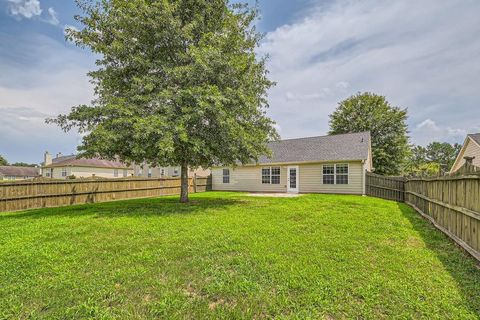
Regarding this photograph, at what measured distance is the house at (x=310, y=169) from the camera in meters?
16.3

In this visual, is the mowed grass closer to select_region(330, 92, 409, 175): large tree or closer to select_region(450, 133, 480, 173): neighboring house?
select_region(450, 133, 480, 173): neighboring house

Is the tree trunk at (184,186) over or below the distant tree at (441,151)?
below

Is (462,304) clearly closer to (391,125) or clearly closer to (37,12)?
(37,12)

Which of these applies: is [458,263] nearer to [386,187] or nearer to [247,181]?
[386,187]

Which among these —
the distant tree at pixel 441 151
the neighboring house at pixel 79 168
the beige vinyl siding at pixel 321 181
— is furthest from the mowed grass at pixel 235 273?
the distant tree at pixel 441 151

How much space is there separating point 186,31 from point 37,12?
536cm

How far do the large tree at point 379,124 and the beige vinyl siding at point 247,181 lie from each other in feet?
50.1

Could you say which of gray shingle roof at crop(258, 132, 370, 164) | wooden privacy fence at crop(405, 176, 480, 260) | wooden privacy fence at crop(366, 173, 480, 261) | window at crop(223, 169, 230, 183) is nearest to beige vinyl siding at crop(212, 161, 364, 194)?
window at crop(223, 169, 230, 183)

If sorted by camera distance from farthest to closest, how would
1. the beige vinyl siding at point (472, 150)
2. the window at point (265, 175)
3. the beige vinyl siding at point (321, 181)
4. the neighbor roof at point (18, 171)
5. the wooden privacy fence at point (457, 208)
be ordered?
the neighbor roof at point (18, 171) → the window at point (265, 175) → the beige vinyl siding at point (472, 150) → the beige vinyl siding at point (321, 181) → the wooden privacy fence at point (457, 208)

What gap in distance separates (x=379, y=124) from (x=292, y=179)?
58.3 ft

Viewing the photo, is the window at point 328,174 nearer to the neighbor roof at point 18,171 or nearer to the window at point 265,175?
the window at point 265,175

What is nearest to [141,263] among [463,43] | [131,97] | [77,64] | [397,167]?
[131,97]

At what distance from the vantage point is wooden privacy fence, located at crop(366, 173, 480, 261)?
4.18 metres

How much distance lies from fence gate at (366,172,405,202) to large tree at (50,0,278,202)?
25.8 feet
